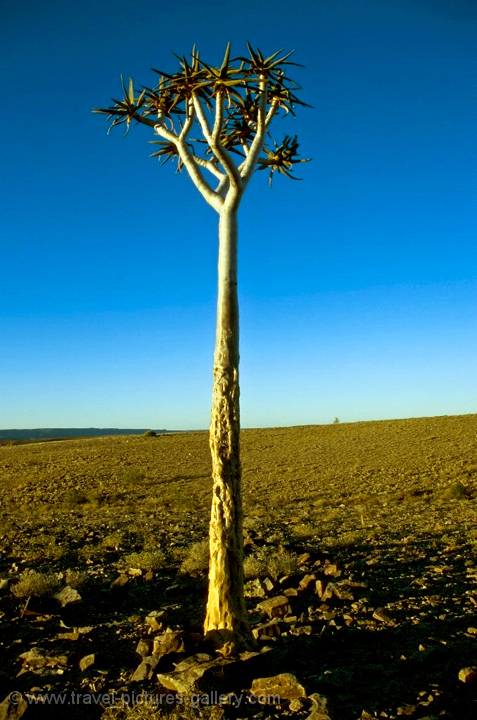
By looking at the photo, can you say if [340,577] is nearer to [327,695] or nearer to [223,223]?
[327,695]

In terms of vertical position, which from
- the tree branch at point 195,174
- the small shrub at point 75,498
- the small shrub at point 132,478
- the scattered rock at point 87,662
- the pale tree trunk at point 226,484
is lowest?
the small shrub at point 75,498

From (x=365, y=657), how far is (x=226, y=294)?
463 centimetres

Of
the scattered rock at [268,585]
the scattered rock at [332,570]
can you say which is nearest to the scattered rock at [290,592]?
the scattered rock at [268,585]

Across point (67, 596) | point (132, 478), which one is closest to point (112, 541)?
point (67, 596)

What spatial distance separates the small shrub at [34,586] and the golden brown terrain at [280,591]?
0.02 metres

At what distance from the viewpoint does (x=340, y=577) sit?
33.3 ft

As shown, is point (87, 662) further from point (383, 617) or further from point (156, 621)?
point (383, 617)

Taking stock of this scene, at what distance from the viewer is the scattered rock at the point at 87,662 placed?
264 inches

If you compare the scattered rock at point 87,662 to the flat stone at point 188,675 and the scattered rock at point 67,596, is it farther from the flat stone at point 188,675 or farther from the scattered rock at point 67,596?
the scattered rock at point 67,596

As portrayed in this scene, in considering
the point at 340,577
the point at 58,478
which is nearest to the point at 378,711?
the point at 340,577

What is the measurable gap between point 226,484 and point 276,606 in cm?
264

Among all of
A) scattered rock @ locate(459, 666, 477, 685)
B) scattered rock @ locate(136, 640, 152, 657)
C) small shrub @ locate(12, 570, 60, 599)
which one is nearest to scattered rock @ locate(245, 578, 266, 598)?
scattered rock @ locate(136, 640, 152, 657)

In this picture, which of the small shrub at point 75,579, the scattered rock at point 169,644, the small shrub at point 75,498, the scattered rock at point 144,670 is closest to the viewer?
the scattered rock at point 144,670

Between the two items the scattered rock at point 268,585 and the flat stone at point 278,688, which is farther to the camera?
the scattered rock at point 268,585
